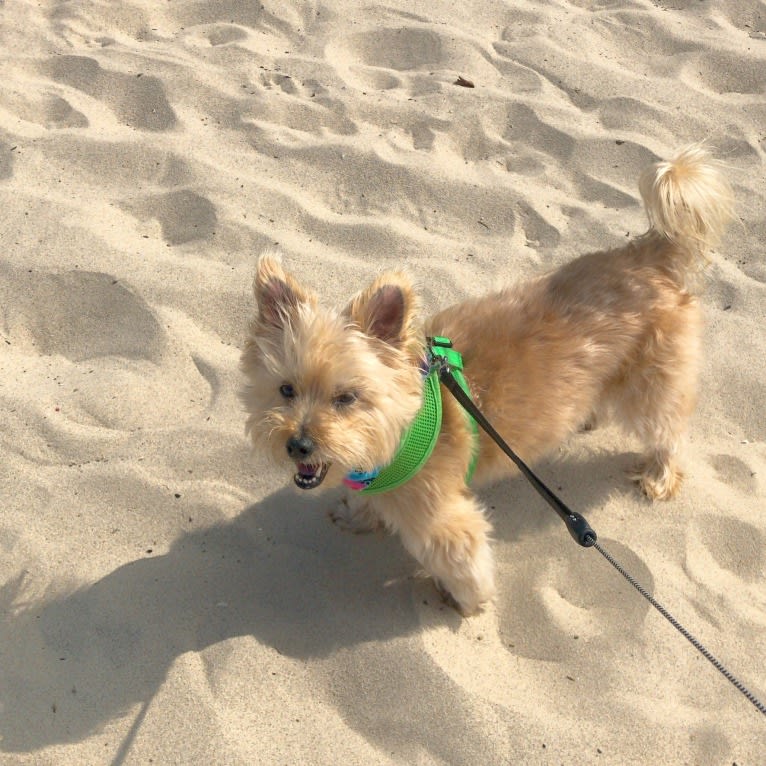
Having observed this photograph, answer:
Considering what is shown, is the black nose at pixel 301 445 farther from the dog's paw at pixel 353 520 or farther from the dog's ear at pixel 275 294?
the dog's paw at pixel 353 520

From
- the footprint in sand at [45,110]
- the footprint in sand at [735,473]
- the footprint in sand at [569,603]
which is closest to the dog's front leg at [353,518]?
the footprint in sand at [569,603]

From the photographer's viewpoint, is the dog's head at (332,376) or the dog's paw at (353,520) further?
the dog's paw at (353,520)

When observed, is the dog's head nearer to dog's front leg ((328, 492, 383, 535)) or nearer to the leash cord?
dog's front leg ((328, 492, 383, 535))

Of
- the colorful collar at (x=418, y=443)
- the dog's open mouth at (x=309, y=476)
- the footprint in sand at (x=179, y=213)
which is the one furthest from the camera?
the footprint in sand at (x=179, y=213)

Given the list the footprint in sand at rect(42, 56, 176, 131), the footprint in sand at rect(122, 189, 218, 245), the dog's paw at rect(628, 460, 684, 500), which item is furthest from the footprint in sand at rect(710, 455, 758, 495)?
the footprint in sand at rect(42, 56, 176, 131)

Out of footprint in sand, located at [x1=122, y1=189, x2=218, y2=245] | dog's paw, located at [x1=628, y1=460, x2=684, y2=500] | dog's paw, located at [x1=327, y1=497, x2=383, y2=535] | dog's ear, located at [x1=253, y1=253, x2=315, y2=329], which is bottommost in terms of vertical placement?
dog's paw, located at [x1=327, y1=497, x2=383, y2=535]

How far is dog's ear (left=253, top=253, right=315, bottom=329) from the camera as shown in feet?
8.93

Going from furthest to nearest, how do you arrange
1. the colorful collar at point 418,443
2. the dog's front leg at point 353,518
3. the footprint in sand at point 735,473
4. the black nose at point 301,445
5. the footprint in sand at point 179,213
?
the footprint in sand at point 179,213, the footprint in sand at point 735,473, the dog's front leg at point 353,518, the colorful collar at point 418,443, the black nose at point 301,445

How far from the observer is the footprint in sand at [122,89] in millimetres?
5215

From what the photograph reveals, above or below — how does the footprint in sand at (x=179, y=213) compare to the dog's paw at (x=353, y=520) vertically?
above

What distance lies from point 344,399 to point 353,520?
949mm

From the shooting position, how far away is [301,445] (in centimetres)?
254

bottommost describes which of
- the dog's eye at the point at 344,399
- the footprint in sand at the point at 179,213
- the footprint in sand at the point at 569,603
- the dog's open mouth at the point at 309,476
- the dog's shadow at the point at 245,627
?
the dog's shadow at the point at 245,627

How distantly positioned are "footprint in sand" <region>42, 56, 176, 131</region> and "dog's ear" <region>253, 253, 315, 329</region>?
2918 mm
